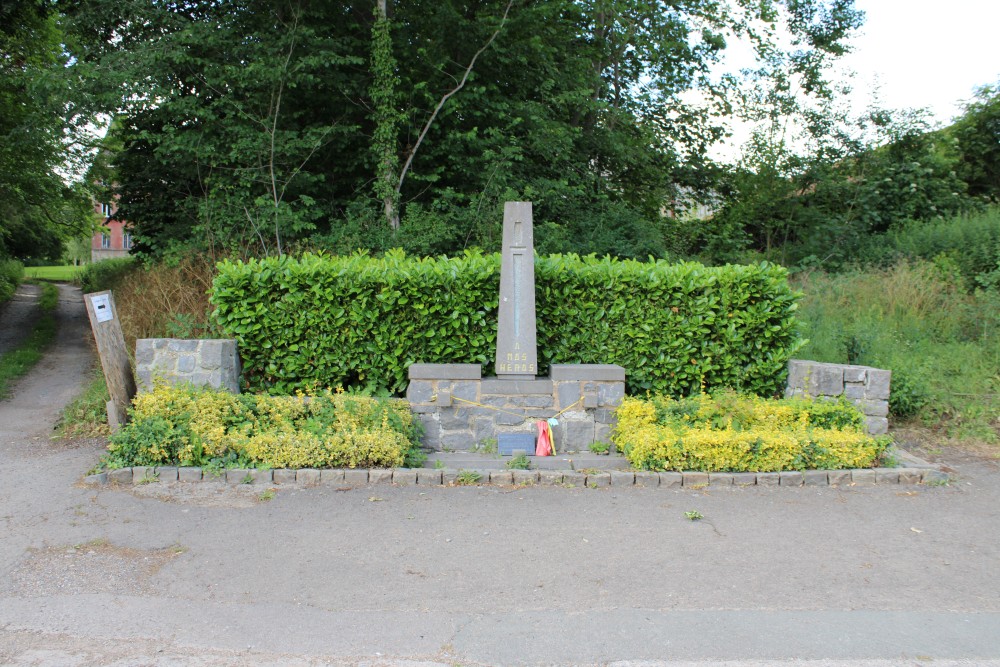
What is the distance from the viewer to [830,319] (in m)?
10.1

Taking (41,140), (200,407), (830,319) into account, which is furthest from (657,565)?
(41,140)

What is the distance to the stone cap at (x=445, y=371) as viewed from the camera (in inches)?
263

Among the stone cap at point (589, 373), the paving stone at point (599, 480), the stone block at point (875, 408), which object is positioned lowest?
the paving stone at point (599, 480)

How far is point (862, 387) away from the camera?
6902 millimetres

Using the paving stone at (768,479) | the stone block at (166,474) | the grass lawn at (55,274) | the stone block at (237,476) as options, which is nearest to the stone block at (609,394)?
the paving stone at (768,479)

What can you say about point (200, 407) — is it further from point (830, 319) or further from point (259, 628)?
point (830, 319)

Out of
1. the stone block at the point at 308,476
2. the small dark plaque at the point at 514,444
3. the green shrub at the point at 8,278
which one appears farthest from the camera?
the green shrub at the point at 8,278

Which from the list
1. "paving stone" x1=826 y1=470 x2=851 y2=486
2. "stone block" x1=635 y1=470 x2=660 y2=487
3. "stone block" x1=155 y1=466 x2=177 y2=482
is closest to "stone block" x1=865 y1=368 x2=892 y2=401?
"paving stone" x1=826 y1=470 x2=851 y2=486

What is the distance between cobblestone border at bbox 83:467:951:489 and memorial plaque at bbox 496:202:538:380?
3.84ft

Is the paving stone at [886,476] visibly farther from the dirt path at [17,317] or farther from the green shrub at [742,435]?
the dirt path at [17,317]

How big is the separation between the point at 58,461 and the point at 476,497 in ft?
12.6

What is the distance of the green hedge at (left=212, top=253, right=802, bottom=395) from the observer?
7.18 meters

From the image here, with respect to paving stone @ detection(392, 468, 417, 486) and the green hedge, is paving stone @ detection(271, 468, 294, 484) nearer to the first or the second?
paving stone @ detection(392, 468, 417, 486)

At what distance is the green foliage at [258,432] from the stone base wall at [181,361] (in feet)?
Answer: 0.85
